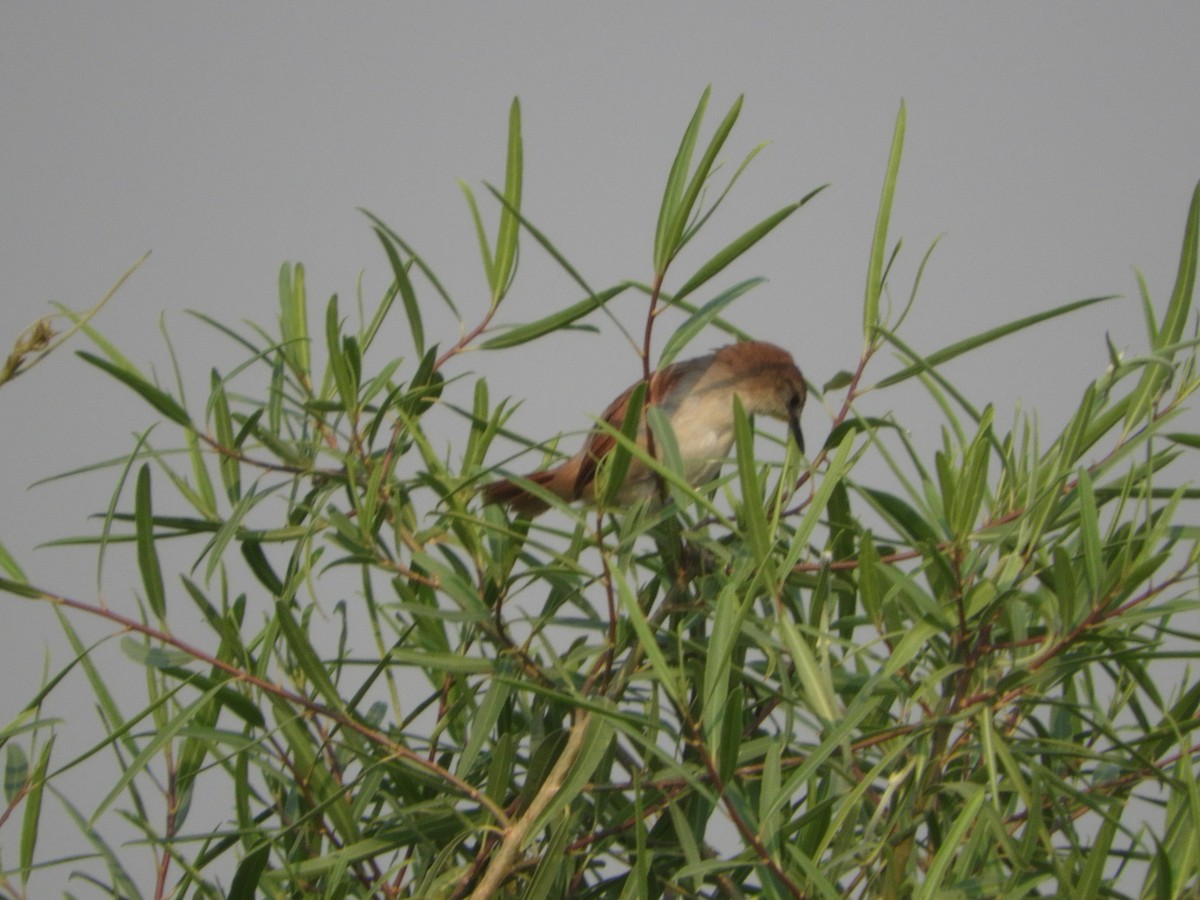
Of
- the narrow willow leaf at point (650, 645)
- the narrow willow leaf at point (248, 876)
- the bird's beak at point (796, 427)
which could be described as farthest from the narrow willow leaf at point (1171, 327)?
the bird's beak at point (796, 427)

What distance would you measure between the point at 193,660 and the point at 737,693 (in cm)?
55

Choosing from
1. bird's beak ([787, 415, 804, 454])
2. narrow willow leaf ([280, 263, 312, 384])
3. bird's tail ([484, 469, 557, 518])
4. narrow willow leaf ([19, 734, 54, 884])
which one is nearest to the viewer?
narrow willow leaf ([19, 734, 54, 884])

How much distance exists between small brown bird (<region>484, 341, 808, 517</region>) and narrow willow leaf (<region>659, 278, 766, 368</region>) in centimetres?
96

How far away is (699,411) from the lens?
107 inches

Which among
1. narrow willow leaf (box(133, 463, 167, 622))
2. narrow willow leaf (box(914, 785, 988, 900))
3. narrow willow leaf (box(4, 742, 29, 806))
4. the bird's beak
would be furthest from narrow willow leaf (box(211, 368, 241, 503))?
the bird's beak

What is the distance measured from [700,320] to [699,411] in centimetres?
140

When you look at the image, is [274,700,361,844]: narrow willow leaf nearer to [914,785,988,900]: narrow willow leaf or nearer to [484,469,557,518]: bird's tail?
[914,785,988,900]: narrow willow leaf

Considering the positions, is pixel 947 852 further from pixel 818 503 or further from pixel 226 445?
pixel 226 445

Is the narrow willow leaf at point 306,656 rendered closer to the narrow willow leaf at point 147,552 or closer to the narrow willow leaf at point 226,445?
the narrow willow leaf at point 147,552

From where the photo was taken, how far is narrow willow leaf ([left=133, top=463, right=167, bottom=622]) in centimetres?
132

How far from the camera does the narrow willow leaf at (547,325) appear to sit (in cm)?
134

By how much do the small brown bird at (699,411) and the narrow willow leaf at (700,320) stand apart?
0.96m

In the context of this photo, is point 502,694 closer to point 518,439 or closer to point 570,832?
point 570,832

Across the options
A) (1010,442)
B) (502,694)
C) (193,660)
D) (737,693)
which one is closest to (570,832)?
(502,694)
